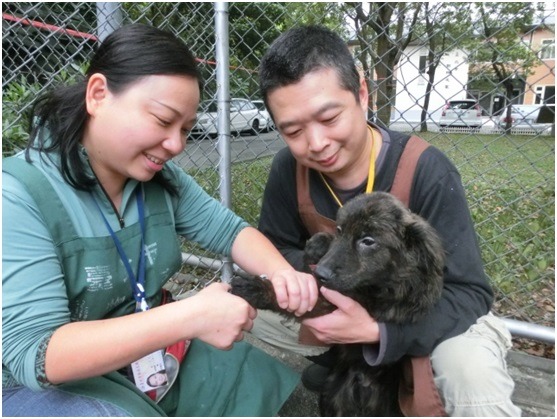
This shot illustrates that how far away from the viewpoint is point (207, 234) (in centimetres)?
241

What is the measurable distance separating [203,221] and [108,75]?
900 mm

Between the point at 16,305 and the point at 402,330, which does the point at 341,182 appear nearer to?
the point at 402,330

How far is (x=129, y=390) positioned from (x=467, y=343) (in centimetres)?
144

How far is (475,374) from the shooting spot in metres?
1.81

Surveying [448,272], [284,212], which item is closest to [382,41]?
[284,212]

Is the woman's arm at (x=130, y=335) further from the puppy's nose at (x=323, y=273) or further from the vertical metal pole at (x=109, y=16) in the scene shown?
the vertical metal pole at (x=109, y=16)

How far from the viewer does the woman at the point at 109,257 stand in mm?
1520

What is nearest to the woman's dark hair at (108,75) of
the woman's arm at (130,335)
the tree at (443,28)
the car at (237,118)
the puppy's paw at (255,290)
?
the woman's arm at (130,335)

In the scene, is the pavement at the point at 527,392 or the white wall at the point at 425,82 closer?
the pavement at the point at 527,392

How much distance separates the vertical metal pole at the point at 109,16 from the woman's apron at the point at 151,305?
1.34 m

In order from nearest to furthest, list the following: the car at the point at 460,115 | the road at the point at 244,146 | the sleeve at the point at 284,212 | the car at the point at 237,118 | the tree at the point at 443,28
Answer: the sleeve at the point at 284,212 → the tree at the point at 443,28 → the car at the point at 460,115 → the car at the point at 237,118 → the road at the point at 244,146

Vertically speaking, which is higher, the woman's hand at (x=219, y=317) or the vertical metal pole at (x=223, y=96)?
the vertical metal pole at (x=223, y=96)

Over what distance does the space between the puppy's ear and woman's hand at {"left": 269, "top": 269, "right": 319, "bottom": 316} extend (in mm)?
474

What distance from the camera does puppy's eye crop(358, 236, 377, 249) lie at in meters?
2.00
